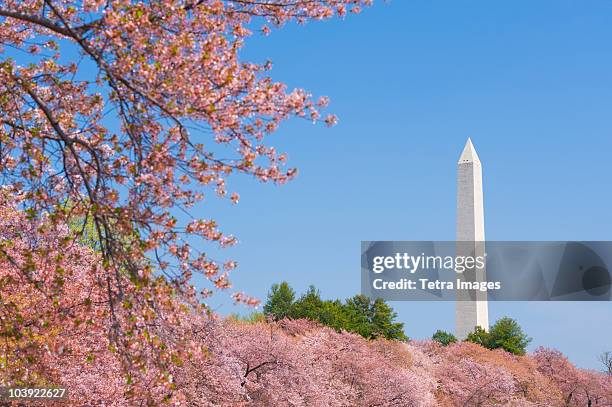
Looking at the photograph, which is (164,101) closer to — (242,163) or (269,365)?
(242,163)

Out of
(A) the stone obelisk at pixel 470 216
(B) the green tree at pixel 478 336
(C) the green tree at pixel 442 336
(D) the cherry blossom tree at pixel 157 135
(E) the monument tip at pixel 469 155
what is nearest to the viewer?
(D) the cherry blossom tree at pixel 157 135

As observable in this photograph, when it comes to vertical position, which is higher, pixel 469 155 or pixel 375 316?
pixel 469 155

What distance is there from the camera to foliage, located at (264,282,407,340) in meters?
58.6

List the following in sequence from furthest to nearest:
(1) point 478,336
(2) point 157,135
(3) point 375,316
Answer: (3) point 375,316
(1) point 478,336
(2) point 157,135

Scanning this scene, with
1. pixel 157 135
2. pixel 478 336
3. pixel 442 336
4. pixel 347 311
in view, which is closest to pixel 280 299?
pixel 347 311

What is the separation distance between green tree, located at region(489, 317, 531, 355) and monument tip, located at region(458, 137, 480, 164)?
48.0 ft

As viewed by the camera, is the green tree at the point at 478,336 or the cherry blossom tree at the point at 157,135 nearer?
the cherry blossom tree at the point at 157,135

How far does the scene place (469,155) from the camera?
55562 millimetres

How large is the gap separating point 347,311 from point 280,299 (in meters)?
6.23

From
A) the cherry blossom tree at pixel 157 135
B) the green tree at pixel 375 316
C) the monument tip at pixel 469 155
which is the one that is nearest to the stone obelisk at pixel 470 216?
the monument tip at pixel 469 155

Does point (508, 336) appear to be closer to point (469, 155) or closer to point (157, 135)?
point (469, 155)

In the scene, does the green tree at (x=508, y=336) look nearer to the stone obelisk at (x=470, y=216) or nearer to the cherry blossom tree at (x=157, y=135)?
the stone obelisk at (x=470, y=216)

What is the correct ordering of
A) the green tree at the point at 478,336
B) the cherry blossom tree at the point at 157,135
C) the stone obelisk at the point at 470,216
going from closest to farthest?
the cherry blossom tree at the point at 157,135
the stone obelisk at the point at 470,216
the green tree at the point at 478,336

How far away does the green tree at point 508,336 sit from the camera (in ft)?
210
